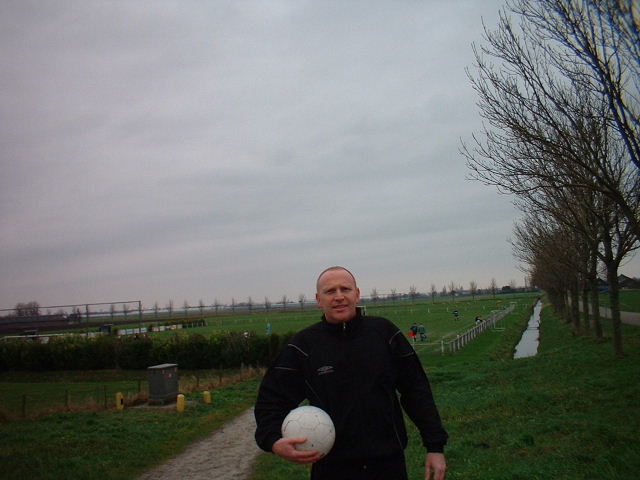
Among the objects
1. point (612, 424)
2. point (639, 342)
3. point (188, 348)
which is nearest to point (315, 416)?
→ point (612, 424)

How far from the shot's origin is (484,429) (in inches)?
400

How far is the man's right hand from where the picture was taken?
3.23 metres

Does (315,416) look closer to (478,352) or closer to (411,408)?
(411,408)

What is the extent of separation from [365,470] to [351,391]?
0.52 metres

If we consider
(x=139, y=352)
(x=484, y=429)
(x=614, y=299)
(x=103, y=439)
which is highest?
(x=614, y=299)

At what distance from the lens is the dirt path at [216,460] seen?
9.38 meters

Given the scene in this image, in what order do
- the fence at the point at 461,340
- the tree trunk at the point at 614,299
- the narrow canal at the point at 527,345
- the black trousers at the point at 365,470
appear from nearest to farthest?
the black trousers at the point at 365,470 → the tree trunk at the point at 614,299 → the fence at the point at 461,340 → the narrow canal at the point at 527,345

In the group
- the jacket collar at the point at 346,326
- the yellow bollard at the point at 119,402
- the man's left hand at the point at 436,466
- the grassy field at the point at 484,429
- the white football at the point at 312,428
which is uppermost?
the jacket collar at the point at 346,326

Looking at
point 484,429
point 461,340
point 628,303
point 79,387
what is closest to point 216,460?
point 484,429

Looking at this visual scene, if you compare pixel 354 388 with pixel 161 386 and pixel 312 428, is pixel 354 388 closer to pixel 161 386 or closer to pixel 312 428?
pixel 312 428

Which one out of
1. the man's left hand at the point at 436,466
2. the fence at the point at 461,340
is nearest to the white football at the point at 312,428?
the man's left hand at the point at 436,466

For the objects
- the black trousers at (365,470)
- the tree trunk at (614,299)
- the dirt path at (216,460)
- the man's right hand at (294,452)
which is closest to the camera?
the man's right hand at (294,452)

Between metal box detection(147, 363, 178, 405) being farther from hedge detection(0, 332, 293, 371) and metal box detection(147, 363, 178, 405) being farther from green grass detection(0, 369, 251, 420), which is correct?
hedge detection(0, 332, 293, 371)

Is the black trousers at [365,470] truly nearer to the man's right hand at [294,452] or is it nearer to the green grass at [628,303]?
the man's right hand at [294,452]
